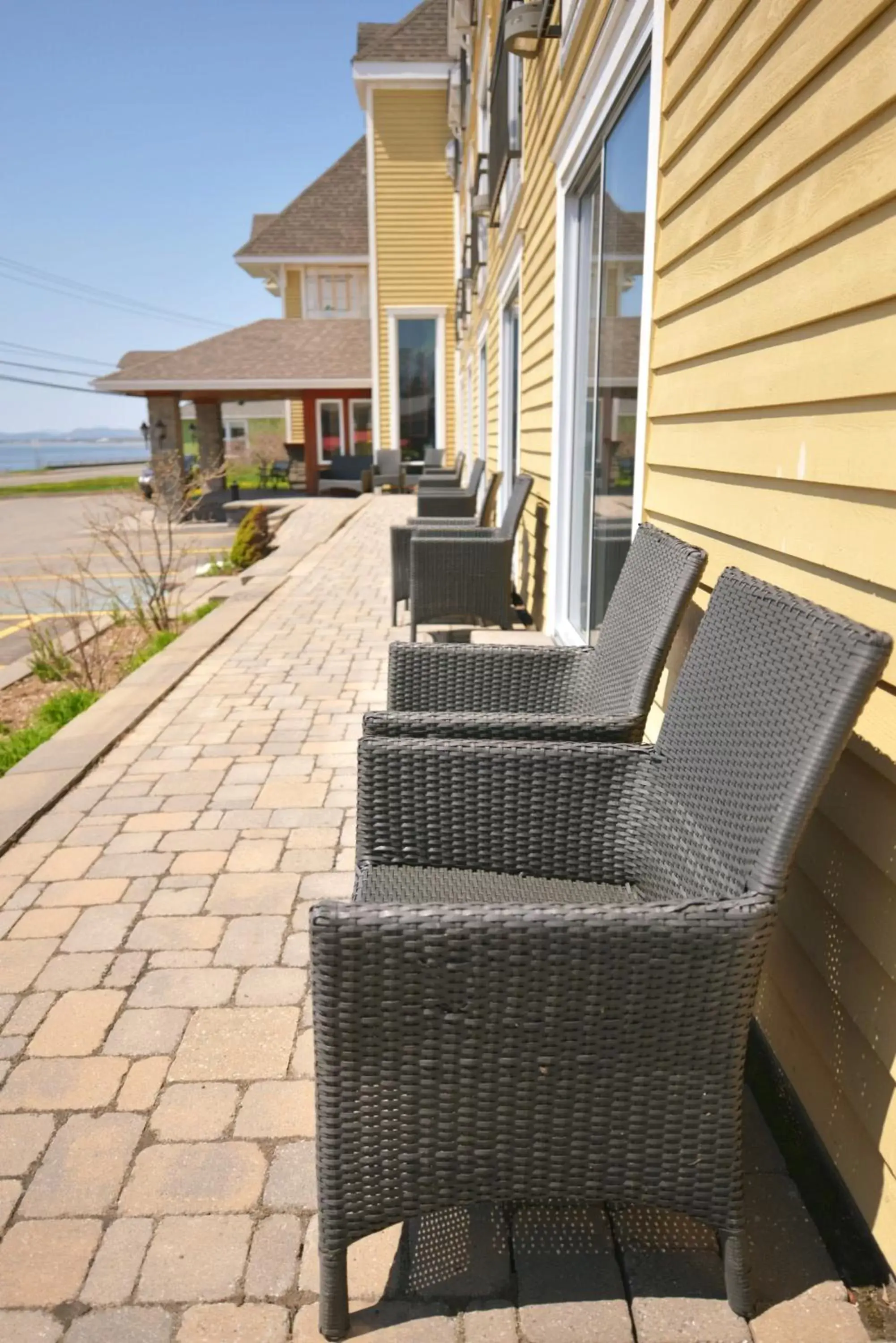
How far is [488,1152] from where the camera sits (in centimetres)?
141

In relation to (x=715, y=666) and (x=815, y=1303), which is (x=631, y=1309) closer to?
(x=815, y=1303)

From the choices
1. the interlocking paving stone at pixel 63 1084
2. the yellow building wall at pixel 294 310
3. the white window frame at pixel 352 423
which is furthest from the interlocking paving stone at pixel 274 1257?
the yellow building wall at pixel 294 310

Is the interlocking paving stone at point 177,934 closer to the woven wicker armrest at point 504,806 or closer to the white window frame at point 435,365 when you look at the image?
the woven wicker armrest at point 504,806

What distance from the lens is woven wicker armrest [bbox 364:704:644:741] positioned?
2.04m

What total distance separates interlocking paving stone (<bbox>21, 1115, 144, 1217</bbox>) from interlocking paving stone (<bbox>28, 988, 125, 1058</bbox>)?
225 millimetres

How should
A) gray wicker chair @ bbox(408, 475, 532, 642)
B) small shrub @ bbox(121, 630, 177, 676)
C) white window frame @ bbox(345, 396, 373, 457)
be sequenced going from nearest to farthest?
1. gray wicker chair @ bbox(408, 475, 532, 642)
2. small shrub @ bbox(121, 630, 177, 676)
3. white window frame @ bbox(345, 396, 373, 457)

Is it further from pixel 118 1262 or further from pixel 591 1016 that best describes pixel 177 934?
pixel 591 1016

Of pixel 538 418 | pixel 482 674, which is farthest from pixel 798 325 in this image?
pixel 538 418

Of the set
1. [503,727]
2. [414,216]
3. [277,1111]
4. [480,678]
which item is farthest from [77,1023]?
[414,216]

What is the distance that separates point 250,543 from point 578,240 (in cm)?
626

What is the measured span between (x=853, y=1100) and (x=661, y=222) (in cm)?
208

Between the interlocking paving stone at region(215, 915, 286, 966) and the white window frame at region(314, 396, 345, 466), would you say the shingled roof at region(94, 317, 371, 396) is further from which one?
the interlocking paving stone at region(215, 915, 286, 966)

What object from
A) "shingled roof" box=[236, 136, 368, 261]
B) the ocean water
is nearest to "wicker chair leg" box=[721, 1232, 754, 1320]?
"shingled roof" box=[236, 136, 368, 261]

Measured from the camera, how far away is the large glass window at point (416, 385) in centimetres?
1731
